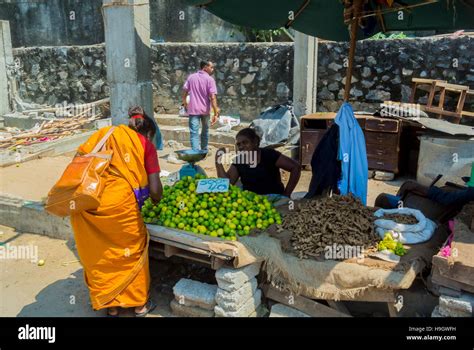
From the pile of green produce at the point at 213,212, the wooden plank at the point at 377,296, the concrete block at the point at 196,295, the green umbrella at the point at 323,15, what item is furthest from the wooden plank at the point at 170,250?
the green umbrella at the point at 323,15

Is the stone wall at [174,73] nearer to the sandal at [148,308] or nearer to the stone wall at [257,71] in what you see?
the stone wall at [257,71]

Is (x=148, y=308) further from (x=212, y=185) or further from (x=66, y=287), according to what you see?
(x=212, y=185)

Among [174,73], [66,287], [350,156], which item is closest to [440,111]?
[350,156]

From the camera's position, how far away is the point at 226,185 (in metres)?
3.94

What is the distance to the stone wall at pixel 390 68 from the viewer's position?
8484mm

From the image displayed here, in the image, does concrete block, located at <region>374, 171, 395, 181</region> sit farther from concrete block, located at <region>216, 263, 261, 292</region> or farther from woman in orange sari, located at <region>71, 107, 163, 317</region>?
woman in orange sari, located at <region>71, 107, 163, 317</region>

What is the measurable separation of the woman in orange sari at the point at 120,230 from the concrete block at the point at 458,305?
7.33 feet

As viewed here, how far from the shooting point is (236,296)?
350 centimetres

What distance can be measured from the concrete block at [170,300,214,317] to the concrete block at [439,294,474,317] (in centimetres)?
175

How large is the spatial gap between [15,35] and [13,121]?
23.0ft

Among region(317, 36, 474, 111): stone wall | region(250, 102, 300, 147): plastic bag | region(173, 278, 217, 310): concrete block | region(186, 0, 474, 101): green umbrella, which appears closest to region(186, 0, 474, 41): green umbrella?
region(186, 0, 474, 101): green umbrella

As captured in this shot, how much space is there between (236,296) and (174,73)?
922 cm

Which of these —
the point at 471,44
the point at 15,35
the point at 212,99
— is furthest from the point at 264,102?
the point at 15,35

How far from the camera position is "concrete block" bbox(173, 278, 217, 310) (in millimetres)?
3738
